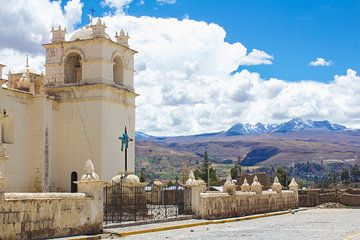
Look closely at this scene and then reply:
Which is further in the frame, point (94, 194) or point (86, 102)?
point (86, 102)

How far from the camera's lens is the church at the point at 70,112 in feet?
104

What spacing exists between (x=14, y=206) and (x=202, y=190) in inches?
489

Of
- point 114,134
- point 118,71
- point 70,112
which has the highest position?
point 118,71

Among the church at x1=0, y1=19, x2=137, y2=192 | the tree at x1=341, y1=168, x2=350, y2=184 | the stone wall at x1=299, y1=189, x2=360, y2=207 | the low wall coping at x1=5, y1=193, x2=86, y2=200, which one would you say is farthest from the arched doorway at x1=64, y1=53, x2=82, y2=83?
Result: the tree at x1=341, y1=168, x2=350, y2=184

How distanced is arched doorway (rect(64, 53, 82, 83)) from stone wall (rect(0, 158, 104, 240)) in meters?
16.1

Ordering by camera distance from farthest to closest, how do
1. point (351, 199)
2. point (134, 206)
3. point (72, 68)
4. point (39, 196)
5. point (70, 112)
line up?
1. point (351, 199)
2. point (72, 68)
3. point (70, 112)
4. point (134, 206)
5. point (39, 196)

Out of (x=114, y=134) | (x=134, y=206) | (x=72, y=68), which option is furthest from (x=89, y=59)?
(x=134, y=206)

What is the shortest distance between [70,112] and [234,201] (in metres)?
10.4

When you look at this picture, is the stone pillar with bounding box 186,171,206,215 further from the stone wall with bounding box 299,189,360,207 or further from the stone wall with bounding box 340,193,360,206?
the stone wall with bounding box 340,193,360,206

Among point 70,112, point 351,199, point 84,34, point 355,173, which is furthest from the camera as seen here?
point 355,173

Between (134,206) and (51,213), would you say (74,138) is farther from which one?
(51,213)

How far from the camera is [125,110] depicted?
36.0 m

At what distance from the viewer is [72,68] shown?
1417 inches

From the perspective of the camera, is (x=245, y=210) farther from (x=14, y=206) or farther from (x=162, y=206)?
(x=14, y=206)
